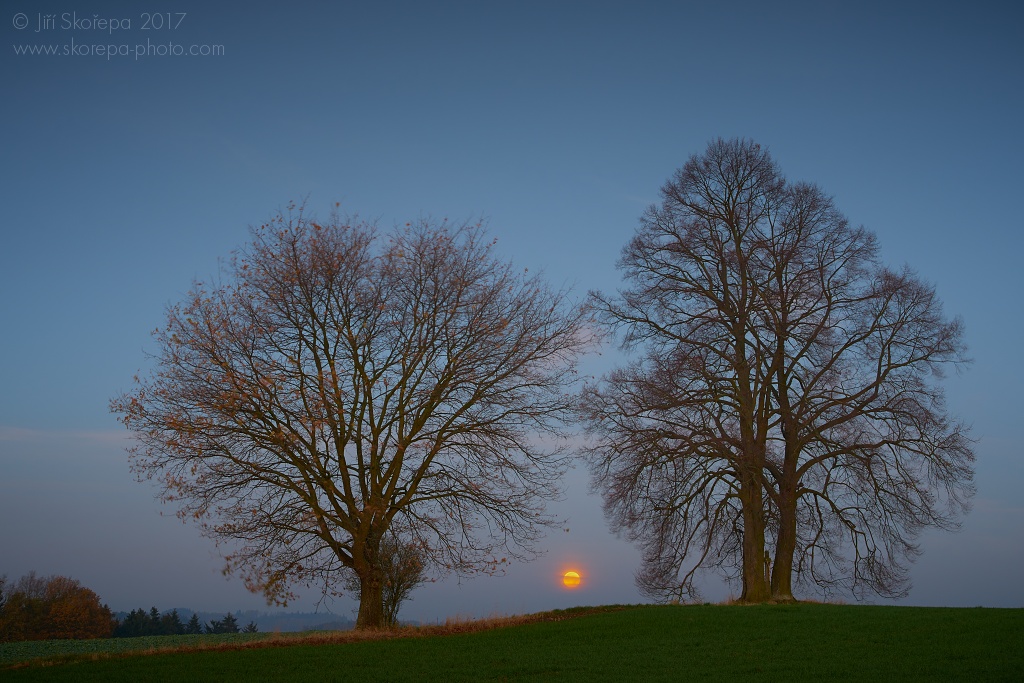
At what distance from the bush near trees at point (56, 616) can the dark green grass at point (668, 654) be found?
1036 inches

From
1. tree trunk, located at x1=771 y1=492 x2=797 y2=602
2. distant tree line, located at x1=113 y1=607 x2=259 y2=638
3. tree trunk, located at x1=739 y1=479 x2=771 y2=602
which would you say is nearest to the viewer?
tree trunk, located at x1=739 y1=479 x2=771 y2=602

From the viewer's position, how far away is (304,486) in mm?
17375

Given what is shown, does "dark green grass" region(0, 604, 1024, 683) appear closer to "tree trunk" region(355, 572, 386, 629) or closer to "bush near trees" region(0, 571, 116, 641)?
"tree trunk" region(355, 572, 386, 629)

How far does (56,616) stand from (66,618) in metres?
0.68

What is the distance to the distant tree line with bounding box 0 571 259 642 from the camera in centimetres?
3606

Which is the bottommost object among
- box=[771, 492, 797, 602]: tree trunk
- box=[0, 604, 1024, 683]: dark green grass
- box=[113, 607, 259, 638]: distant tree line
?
box=[113, 607, 259, 638]: distant tree line

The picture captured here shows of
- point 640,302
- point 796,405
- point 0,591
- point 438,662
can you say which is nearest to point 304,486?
point 438,662

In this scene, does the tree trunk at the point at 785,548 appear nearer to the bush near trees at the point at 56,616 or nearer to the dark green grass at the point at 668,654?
the dark green grass at the point at 668,654

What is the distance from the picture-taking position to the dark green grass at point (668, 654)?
1134 cm

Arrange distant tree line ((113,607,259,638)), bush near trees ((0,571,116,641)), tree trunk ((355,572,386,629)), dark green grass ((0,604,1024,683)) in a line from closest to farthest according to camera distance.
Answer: dark green grass ((0,604,1024,683)), tree trunk ((355,572,386,629)), bush near trees ((0,571,116,641)), distant tree line ((113,607,259,638))

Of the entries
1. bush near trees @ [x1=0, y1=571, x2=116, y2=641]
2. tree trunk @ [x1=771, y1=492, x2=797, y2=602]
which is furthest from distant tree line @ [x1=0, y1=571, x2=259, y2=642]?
tree trunk @ [x1=771, y1=492, x2=797, y2=602]

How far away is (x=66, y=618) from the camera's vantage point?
37625mm

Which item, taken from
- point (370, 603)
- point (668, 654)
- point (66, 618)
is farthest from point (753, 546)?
point (66, 618)

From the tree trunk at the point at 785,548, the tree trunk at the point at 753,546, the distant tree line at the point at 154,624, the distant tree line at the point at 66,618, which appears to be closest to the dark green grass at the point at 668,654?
the tree trunk at the point at 753,546
